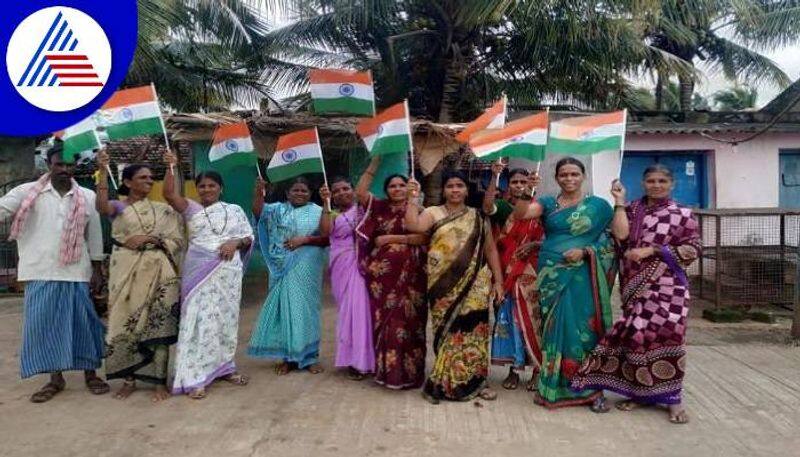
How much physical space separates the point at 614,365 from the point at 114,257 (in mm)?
3235

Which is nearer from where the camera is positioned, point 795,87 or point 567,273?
point 567,273

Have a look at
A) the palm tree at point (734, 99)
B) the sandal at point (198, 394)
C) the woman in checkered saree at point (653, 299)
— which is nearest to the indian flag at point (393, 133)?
the woman in checkered saree at point (653, 299)

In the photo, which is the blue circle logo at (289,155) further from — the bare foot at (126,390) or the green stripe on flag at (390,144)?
the bare foot at (126,390)

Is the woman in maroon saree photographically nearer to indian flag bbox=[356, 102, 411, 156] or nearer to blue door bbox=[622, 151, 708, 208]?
indian flag bbox=[356, 102, 411, 156]

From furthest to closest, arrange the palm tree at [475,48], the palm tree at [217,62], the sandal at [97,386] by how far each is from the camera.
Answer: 1. the palm tree at [217,62]
2. the palm tree at [475,48]
3. the sandal at [97,386]

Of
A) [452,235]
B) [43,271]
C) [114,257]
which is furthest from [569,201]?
[43,271]

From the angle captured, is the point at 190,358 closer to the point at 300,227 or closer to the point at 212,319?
the point at 212,319

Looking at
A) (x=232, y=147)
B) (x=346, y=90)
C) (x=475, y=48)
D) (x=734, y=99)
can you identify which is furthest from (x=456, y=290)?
(x=734, y=99)

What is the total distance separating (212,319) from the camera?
4336 millimetres

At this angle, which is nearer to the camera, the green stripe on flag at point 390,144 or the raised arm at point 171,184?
the raised arm at point 171,184

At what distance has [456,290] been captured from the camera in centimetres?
404

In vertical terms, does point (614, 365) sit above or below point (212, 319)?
below

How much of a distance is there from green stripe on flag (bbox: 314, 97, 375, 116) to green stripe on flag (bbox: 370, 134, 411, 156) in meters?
0.65

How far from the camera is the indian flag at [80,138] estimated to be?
408 centimetres
